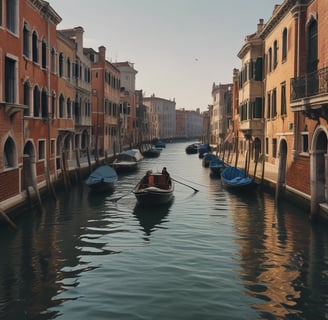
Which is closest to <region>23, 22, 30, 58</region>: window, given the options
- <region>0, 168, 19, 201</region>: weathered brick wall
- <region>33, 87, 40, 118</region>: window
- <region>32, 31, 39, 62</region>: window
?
<region>32, 31, 39, 62</region>: window

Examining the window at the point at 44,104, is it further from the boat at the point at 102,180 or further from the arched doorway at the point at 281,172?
the arched doorway at the point at 281,172

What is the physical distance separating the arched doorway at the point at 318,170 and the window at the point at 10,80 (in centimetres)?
1131

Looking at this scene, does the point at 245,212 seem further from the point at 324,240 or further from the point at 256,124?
the point at 256,124

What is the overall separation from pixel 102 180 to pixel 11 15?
9142mm

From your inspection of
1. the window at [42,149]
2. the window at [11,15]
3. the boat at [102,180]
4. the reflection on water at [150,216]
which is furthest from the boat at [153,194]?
the window at [11,15]

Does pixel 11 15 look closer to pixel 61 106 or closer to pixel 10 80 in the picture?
pixel 10 80

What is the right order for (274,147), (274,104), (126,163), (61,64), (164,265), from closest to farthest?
(164,265)
(274,104)
(274,147)
(61,64)
(126,163)

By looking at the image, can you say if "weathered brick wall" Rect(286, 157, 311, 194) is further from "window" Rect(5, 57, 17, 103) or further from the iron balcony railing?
"window" Rect(5, 57, 17, 103)

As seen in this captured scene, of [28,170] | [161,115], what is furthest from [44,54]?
[161,115]

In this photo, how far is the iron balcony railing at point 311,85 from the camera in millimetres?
12625

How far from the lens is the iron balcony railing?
12625mm

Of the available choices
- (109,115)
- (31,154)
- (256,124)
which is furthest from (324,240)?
(109,115)

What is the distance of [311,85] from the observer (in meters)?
13.8

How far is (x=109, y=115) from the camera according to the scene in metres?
40.8
